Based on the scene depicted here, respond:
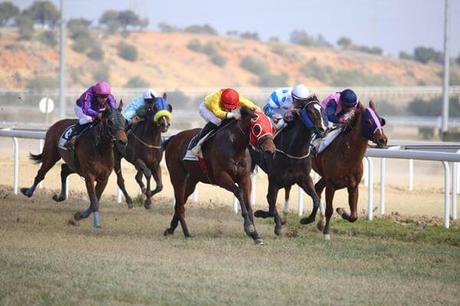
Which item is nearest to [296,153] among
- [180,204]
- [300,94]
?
[300,94]

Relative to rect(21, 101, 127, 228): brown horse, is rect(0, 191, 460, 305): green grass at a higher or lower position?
lower

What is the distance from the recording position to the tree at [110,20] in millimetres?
99312

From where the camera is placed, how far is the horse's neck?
12188mm

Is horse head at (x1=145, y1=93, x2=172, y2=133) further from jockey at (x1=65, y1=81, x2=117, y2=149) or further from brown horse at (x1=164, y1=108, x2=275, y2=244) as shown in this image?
brown horse at (x1=164, y1=108, x2=275, y2=244)

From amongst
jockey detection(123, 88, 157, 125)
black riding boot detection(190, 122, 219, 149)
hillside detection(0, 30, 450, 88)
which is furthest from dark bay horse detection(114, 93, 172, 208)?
hillside detection(0, 30, 450, 88)

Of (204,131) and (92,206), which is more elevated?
(204,131)

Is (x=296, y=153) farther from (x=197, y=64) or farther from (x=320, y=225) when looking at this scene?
(x=197, y=64)

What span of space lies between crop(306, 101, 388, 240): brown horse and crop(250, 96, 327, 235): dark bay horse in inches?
11.6

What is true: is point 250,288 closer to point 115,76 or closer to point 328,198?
A: point 328,198

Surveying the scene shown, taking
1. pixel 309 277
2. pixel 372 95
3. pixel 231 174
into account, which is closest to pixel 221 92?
pixel 231 174

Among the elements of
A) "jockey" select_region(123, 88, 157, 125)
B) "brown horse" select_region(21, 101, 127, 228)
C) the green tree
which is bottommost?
"brown horse" select_region(21, 101, 127, 228)

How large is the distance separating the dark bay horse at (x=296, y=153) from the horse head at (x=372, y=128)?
1.49ft

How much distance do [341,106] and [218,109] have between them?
61.8 inches

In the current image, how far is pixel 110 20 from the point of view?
4195 inches
